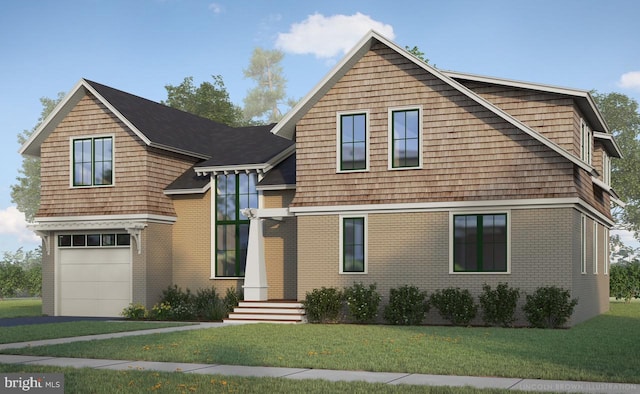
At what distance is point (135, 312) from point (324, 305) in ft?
24.4

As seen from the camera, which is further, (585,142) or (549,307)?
(585,142)

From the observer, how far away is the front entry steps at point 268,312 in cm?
2384

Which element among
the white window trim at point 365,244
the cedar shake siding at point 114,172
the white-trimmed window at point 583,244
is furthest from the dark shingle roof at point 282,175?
the white-trimmed window at point 583,244

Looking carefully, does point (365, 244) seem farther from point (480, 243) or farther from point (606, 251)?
point (606, 251)

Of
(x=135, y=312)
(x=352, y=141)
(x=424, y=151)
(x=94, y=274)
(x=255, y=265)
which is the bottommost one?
(x=135, y=312)

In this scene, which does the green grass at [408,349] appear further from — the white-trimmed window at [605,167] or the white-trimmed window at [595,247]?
the white-trimmed window at [605,167]

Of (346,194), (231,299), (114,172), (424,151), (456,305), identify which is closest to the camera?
(456,305)

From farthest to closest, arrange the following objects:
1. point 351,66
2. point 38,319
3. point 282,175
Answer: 1. point 282,175
2. point 38,319
3. point 351,66

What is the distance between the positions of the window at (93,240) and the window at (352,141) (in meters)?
8.93

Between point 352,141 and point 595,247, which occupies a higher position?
point 352,141

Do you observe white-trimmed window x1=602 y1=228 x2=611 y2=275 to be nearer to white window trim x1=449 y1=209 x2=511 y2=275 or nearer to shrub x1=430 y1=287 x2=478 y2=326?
white window trim x1=449 y1=209 x2=511 y2=275

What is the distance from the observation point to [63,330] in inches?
815

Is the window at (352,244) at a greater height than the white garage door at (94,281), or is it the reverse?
the window at (352,244)

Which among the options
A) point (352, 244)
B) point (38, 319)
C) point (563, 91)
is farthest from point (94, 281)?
point (563, 91)
